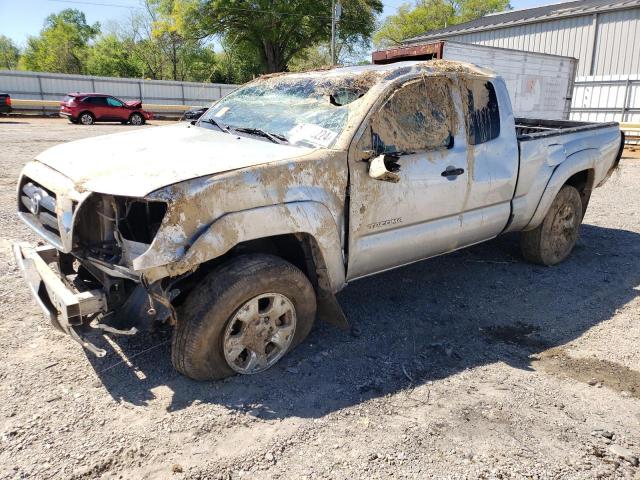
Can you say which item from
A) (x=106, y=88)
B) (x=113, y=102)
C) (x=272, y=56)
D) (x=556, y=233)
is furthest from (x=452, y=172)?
(x=272, y=56)

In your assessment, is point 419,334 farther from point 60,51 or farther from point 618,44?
point 60,51

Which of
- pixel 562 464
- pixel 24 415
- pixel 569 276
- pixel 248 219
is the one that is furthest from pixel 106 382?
pixel 569 276

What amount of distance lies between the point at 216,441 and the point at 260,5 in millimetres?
36929

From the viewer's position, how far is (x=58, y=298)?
293cm

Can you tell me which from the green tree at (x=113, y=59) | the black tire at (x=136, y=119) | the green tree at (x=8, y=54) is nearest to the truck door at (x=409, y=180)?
the black tire at (x=136, y=119)

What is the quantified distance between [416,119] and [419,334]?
5.28 feet

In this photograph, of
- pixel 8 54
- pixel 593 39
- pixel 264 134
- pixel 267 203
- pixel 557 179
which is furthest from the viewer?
pixel 8 54

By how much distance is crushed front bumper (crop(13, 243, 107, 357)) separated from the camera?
2868 millimetres

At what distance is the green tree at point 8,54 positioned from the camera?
84.1 metres

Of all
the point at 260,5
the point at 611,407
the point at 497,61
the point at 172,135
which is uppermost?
the point at 260,5

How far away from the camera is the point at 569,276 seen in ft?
17.4

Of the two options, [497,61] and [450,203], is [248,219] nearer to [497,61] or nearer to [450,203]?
[450,203]

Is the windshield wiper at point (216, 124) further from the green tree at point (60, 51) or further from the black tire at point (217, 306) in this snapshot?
the green tree at point (60, 51)

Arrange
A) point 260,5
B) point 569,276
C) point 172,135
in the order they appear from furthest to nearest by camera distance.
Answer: point 260,5
point 569,276
point 172,135
